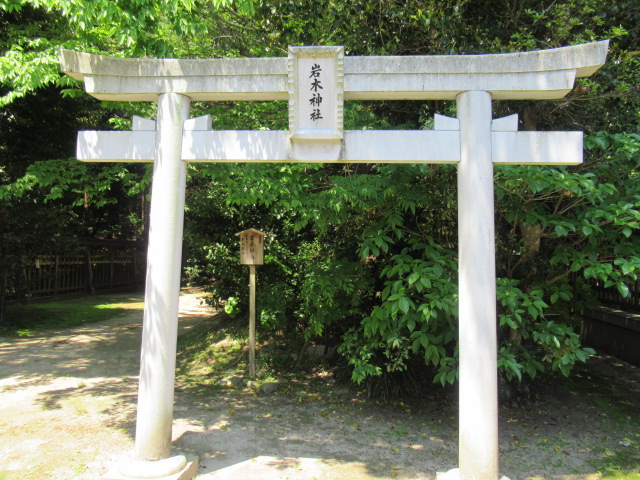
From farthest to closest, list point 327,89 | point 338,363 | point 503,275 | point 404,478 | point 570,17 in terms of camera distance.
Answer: point 338,363
point 503,275
point 570,17
point 404,478
point 327,89

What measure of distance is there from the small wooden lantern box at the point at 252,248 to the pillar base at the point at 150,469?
356cm

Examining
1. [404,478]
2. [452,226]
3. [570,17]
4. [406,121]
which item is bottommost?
[404,478]

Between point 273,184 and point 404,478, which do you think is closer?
point 404,478

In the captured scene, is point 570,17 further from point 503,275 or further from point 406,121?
point 503,275

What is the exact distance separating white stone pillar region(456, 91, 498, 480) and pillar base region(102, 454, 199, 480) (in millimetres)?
2327

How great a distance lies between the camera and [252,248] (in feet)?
23.6

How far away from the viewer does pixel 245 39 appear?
A: 24.8 feet

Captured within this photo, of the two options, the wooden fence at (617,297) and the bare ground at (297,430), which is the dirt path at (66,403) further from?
the wooden fence at (617,297)

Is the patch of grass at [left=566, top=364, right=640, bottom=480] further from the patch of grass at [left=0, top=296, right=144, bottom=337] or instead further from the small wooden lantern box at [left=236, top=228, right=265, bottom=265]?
the patch of grass at [left=0, top=296, right=144, bottom=337]

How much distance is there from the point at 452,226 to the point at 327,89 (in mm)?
2534

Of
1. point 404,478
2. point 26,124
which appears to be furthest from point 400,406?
point 26,124

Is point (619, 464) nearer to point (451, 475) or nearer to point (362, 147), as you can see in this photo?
point (451, 475)

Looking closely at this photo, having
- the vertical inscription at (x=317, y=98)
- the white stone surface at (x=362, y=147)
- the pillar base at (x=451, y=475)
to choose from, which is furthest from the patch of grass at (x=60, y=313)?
the pillar base at (x=451, y=475)

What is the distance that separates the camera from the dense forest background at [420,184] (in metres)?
4.68
